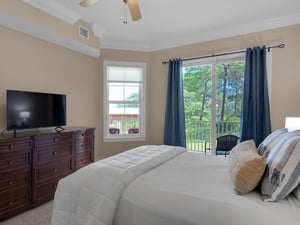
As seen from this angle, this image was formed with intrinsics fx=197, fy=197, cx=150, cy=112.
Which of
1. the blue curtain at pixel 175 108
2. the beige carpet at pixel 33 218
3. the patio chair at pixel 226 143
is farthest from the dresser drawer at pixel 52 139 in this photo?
the patio chair at pixel 226 143

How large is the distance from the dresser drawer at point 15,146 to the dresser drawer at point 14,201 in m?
0.48

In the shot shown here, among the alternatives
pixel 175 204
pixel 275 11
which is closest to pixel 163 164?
pixel 175 204

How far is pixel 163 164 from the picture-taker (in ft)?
6.68

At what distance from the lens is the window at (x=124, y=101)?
4.68 meters

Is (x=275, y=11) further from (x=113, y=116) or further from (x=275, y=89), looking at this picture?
(x=113, y=116)

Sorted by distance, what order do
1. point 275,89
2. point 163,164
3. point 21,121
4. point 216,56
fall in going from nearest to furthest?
point 163,164, point 21,121, point 275,89, point 216,56

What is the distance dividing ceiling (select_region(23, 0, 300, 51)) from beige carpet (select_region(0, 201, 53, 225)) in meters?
2.80

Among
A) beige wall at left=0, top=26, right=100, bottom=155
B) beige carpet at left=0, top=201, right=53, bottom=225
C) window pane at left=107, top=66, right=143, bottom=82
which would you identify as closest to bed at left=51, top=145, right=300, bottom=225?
beige carpet at left=0, top=201, right=53, bottom=225

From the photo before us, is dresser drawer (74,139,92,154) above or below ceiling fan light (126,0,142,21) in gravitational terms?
below

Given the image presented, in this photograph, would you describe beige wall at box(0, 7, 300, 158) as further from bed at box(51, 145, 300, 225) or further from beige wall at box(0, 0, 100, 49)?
bed at box(51, 145, 300, 225)

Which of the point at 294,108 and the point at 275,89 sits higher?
the point at 275,89

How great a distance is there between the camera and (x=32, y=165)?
2.50m

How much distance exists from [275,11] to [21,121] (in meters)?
4.18

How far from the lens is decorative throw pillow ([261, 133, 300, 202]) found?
4.08ft
